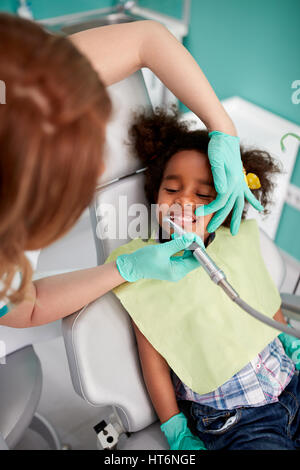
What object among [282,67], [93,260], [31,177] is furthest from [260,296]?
[282,67]

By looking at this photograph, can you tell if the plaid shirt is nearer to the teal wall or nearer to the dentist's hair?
the dentist's hair

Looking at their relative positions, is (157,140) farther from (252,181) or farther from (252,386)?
(252,386)

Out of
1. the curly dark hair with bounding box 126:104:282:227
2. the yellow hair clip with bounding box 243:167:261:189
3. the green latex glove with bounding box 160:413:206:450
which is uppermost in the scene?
the curly dark hair with bounding box 126:104:282:227

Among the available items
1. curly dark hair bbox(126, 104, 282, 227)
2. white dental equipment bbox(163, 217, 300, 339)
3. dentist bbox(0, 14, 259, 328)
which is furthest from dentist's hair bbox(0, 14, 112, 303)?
curly dark hair bbox(126, 104, 282, 227)

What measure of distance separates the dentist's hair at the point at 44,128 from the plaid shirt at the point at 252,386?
762 millimetres

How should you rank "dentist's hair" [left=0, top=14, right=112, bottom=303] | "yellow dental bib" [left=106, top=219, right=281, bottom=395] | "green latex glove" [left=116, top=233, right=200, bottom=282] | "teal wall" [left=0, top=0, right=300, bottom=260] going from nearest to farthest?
"dentist's hair" [left=0, top=14, right=112, bottom=303]
"green latex glove" [left=116, top=233, right=200, bottom=282]
"yellow dental bib" [left=106, top=219, right=281, bottom=395]
"teal wall" [left=0, top=0, right=300, bottom=260]

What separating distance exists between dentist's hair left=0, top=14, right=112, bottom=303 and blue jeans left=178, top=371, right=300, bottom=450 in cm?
78

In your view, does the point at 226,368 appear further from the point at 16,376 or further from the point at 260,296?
the point at 16,376

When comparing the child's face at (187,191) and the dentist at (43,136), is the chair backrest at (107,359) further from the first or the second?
the dentist at (43,136)

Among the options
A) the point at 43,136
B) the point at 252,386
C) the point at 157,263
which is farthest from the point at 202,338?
the point at 43,136

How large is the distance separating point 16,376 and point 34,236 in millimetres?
837

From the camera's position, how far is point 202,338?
1.09m

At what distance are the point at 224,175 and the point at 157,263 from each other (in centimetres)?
31

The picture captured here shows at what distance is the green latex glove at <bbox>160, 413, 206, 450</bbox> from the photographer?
3.25 feet
